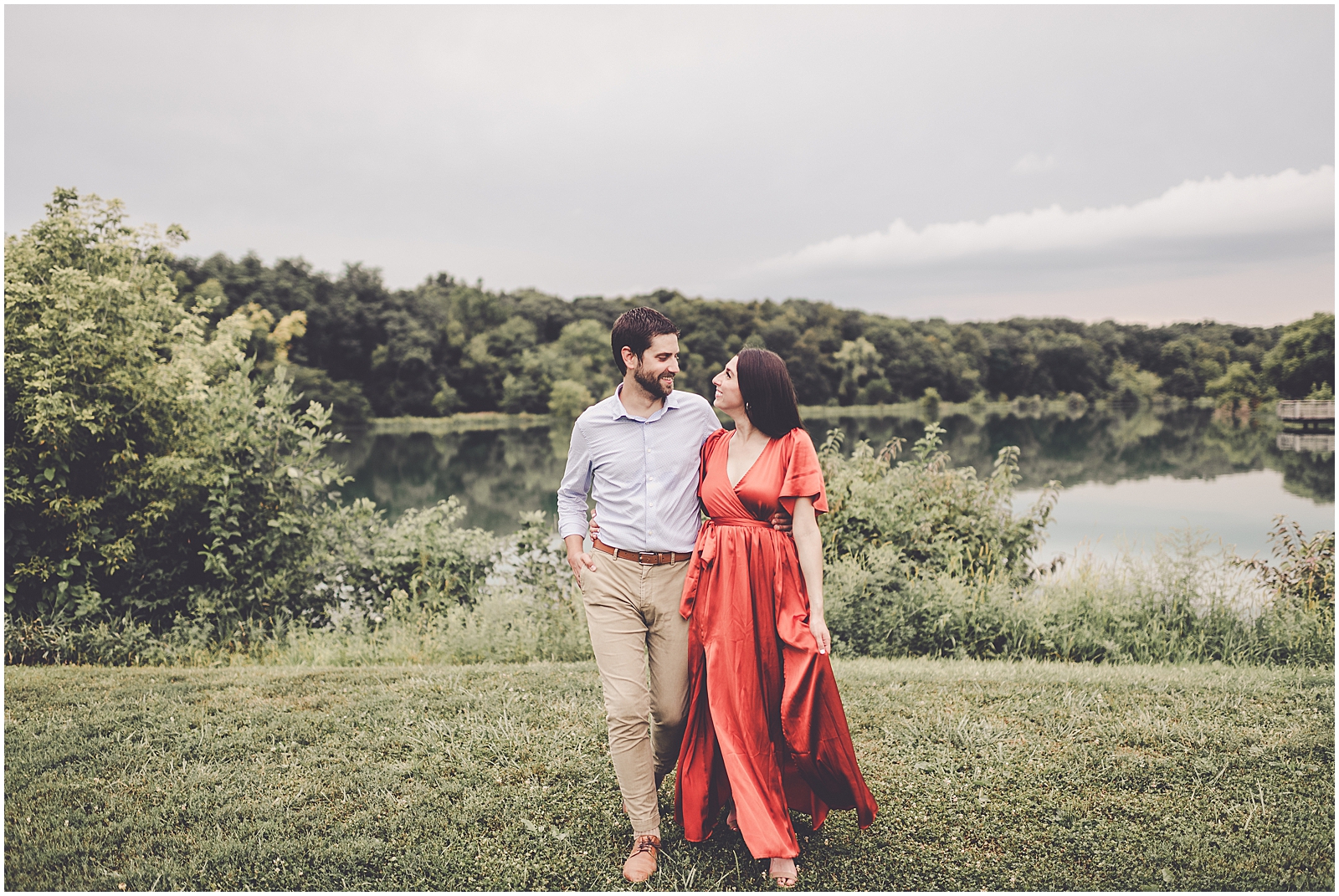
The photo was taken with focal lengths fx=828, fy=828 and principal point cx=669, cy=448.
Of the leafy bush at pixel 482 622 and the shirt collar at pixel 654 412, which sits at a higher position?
the shirt collar at pixel 654 412

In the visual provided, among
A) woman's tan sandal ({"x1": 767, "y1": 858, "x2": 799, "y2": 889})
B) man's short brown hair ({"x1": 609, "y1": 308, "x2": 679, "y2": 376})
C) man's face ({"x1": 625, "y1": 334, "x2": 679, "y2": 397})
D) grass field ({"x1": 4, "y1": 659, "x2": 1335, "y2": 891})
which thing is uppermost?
man's short brown hair ({"x1": 609, "y1": 308, "x2": 679, "y2": 376})

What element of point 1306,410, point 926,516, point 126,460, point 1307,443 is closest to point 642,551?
point 926,516

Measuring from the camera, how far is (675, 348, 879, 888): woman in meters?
3.36

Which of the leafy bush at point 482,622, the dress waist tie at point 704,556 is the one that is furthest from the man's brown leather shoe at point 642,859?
the leafy bush at point 482,622

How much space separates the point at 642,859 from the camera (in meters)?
3.37

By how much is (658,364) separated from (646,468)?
1.48 feet

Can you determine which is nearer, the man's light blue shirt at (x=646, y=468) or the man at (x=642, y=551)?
the man at (x=642, y=551)

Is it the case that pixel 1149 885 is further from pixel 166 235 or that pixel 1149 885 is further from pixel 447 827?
pixel 166 235

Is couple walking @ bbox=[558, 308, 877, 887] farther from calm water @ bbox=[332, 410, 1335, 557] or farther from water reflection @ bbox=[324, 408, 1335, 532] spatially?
water reflection @ bbox=[324, 408, 1335, 532]

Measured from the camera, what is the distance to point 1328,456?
34.2 metres

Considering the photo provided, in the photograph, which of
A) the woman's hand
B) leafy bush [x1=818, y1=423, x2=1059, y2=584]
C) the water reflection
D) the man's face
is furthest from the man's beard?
the water reflection

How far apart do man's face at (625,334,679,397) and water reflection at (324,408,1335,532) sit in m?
15.1

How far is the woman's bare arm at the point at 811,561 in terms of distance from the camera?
3348 mm

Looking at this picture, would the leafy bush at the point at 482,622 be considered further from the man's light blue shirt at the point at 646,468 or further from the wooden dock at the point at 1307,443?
the wooden dock at the point at 1307,443
